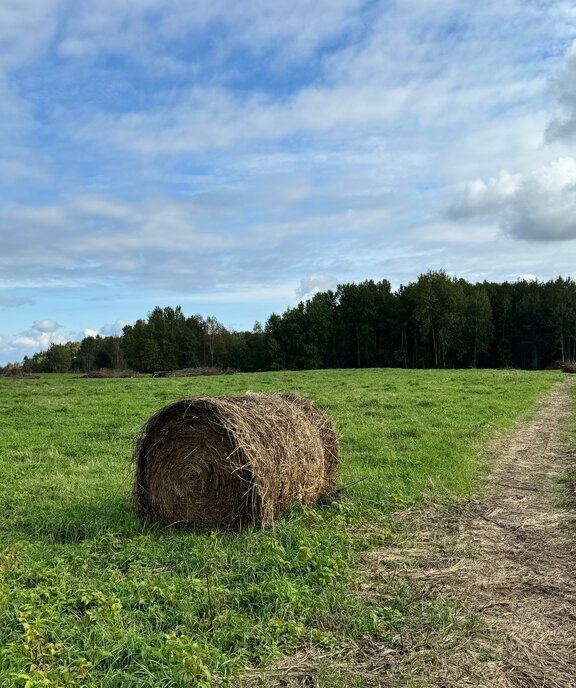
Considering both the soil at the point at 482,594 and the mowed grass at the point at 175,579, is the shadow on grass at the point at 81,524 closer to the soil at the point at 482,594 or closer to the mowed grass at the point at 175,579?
the mowed grass at the point at 175,579

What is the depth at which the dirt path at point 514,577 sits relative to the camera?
420 cm

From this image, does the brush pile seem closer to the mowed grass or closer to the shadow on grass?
the mowed grass

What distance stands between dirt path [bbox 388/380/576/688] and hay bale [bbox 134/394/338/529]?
1910 millimetres

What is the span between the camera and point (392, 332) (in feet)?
251

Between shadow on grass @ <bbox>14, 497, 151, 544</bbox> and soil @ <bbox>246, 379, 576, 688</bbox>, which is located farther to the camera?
shadow on grass @ <bbox>14, 497, 151, 544</bbox>

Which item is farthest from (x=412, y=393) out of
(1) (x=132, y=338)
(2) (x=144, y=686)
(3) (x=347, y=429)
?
(1) (x=132, y=338)

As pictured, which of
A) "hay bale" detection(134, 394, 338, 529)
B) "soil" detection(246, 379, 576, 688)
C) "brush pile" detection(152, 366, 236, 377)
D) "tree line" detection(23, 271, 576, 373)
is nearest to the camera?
"soil" detection(246, 379, 576, 688)

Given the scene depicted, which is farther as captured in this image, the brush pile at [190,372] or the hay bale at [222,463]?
the brush pile at [190,372]

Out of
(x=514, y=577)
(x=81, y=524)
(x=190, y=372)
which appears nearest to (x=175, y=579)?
(x=81, y=524)

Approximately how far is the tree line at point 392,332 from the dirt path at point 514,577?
62.1 meters

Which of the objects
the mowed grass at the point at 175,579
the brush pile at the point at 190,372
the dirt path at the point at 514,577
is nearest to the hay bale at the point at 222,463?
the mowed grass at the point at 175,579

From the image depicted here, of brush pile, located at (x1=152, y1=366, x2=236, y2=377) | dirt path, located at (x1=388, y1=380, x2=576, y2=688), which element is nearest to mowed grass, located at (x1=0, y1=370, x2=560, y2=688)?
dirt path, located at (x1=388, y1=380, x2=576, y2=688)

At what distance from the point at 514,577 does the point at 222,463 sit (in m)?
3.53

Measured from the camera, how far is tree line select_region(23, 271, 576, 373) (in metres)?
70.2
